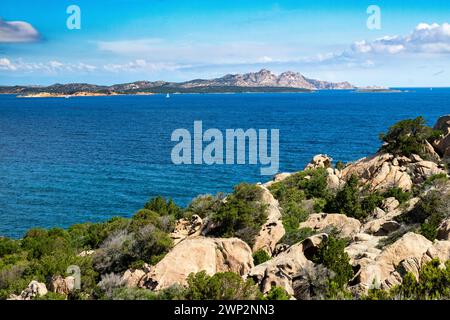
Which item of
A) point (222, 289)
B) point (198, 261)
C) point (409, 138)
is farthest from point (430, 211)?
point (222, 289)

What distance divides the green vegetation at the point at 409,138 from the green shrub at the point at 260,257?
18.4 meters

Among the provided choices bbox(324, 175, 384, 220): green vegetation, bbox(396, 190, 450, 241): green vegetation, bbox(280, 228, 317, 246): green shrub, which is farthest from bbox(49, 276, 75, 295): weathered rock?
bbox(324, 175, 384, 220): green vegetation

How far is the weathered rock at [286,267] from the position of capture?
14.6 metres

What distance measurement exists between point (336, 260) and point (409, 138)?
2180cm

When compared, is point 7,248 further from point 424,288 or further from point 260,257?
point 424,288

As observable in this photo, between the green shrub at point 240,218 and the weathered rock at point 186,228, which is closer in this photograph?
the green shrub at point 240,218

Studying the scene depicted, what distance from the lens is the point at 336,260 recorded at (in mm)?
15570

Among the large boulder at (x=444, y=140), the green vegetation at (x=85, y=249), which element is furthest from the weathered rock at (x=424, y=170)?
the green vegetation at (x=85, y=249)

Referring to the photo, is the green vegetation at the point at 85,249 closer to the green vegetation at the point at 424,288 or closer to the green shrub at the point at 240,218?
the green shrub at the point at 240,218

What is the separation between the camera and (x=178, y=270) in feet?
54.4

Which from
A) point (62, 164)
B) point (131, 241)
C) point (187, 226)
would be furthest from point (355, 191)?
point (62, 164)

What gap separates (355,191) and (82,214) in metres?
26.8

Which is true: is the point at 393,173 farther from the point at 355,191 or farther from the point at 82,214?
the point at 82,214
